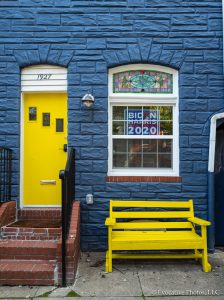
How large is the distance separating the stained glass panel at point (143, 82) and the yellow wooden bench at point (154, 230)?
2074 mm

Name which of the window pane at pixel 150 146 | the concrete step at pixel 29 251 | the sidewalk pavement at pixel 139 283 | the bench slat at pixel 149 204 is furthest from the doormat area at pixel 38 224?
the window pane at pixel 150 146

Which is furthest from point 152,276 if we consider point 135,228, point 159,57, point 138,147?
point 159,57

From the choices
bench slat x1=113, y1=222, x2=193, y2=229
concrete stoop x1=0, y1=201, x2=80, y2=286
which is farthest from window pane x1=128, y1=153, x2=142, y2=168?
concrete stoop x1=0, y1=201, x2=80, y2=286

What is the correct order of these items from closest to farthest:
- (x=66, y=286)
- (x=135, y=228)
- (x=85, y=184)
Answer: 1. (x=66, y=286)
2. (x=135, y=228)
3. (x=85, y=184)

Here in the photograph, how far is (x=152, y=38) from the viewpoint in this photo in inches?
225

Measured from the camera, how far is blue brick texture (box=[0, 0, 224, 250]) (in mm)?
5578

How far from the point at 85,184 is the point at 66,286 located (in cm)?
191

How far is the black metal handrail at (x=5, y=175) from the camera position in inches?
214

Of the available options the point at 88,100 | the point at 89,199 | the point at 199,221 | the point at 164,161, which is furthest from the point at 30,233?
the point at 164,161

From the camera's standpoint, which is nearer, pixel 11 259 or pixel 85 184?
pixel 11 259

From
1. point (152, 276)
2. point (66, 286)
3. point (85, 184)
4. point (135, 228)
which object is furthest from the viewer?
point (85, 184)

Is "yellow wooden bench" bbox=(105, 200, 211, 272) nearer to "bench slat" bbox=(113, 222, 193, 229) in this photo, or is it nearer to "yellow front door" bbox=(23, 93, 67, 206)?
"bench slat" bbox=(113, 222, 193, 229)

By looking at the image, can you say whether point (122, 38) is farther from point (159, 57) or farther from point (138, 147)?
point (138, 147)

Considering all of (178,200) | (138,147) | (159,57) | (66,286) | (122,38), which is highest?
(122,38)
